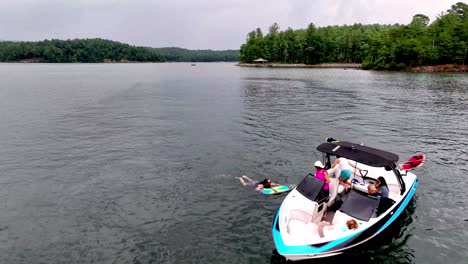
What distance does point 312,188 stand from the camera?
15.6m

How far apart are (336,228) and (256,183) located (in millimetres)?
8259

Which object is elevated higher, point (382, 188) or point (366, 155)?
point (366, 155)

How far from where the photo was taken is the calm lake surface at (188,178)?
14438 millimetres

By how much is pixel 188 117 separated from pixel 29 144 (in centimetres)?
1902

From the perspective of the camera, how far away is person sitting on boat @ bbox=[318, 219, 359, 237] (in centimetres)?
1323

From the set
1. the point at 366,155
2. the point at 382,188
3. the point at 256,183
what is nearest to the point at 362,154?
the point at 366,155

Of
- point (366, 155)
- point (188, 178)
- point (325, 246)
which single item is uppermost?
point (366, 155)

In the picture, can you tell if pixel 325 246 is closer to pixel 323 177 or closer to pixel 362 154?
pixel 323 177

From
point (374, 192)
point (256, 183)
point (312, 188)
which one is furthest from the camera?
point (256, 183)

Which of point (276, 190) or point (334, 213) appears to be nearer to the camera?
point (334, 213)

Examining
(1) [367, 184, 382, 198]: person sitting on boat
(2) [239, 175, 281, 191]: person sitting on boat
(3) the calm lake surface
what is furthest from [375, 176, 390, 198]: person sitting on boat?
(2) [239, 175, 281, 191]: person sitting on boat

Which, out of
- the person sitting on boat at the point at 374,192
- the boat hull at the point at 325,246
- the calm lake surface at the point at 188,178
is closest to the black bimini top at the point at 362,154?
the person sitting on boat at the point at 374,192

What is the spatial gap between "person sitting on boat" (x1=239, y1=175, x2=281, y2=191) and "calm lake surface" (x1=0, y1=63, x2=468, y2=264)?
664mm

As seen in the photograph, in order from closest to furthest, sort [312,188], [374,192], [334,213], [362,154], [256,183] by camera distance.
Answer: [374,192] < [334,213] < [312,188] < [362,154] < [256,183]
